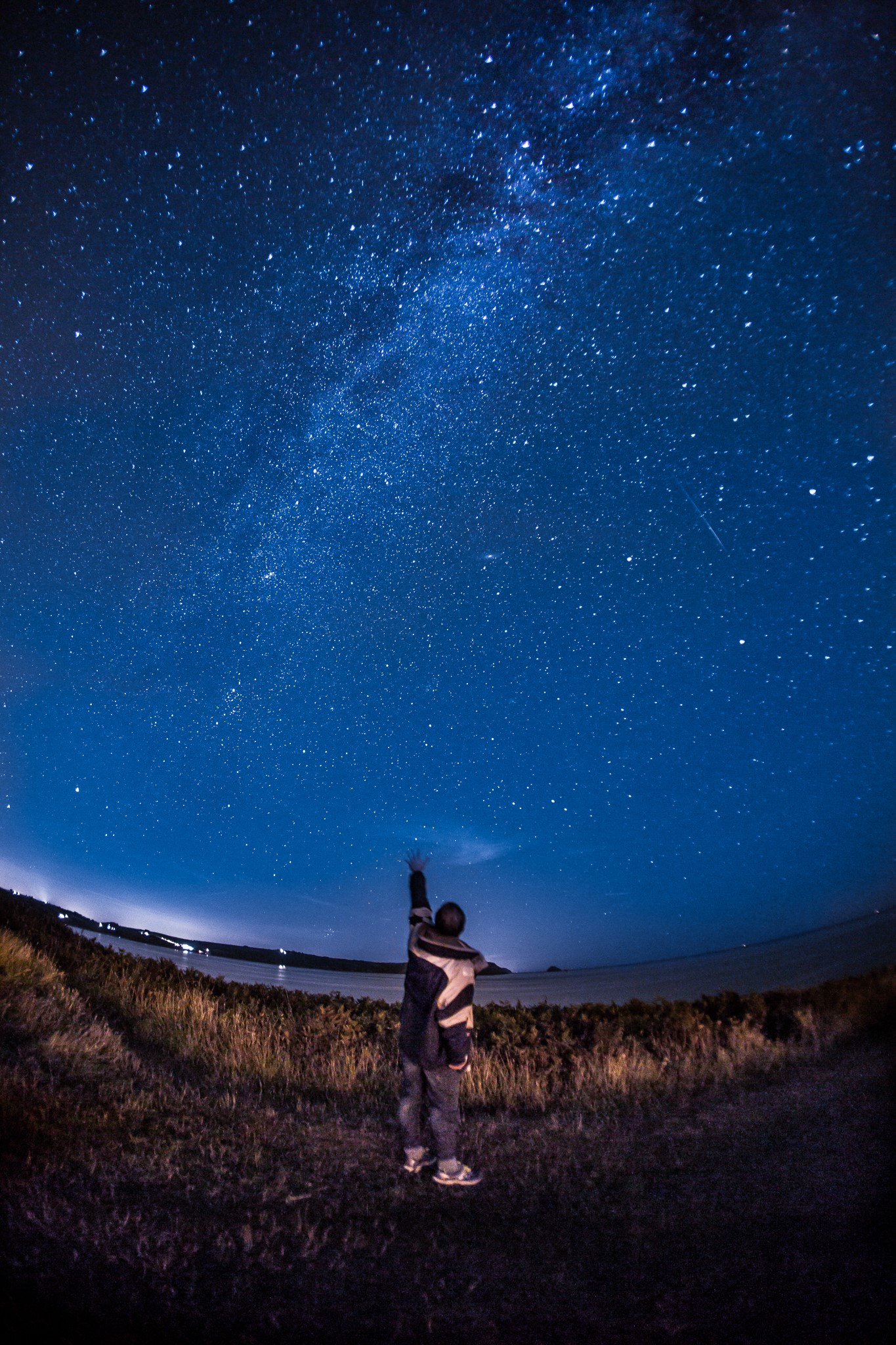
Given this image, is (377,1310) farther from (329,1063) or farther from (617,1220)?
(329,1063)

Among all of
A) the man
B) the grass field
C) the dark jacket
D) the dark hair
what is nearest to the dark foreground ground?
the grass field

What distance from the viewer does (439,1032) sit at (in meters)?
5.08

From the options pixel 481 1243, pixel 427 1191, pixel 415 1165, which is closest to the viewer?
pixel 481 1243

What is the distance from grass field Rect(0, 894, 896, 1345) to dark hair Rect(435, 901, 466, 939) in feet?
5.63

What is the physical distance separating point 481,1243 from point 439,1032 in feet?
3.96

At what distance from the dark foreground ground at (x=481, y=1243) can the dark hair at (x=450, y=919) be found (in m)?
1.71

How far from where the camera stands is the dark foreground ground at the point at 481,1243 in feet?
11.0

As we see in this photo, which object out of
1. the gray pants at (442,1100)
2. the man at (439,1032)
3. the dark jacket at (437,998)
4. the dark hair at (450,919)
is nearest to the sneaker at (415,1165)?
the man at (439,1032)

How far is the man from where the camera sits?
5.08m

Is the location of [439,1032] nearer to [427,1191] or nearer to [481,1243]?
[427,1191]

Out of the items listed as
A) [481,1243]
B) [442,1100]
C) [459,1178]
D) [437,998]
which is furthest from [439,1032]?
[481,1243]

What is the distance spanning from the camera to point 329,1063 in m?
8.82

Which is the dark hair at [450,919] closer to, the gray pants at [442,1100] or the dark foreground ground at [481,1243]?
the gray pants at [442,1100]

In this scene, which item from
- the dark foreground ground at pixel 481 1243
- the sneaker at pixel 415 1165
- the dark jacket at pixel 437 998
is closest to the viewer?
the dark foreground ground at pixel 481 1243
